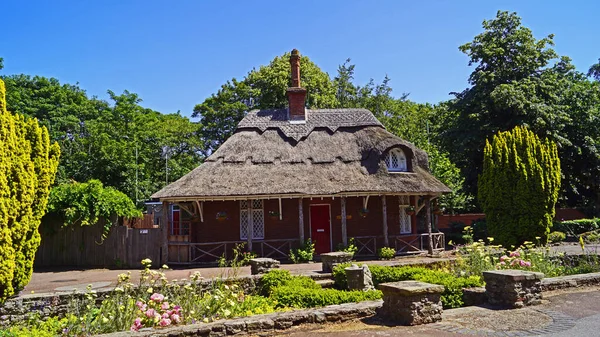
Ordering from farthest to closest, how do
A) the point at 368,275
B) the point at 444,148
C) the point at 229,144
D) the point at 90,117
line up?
1. the point at 90,117
2. the point at 444,148
3. the point at 229,144
4. the point at 368,275

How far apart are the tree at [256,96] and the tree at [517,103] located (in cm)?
1191

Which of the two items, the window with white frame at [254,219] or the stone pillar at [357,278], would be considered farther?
the window with white frame at [254,219]

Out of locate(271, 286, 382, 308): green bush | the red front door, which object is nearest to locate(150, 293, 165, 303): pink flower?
locate(271, 286, 382, 308): green bush

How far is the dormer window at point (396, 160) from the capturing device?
68.1ft

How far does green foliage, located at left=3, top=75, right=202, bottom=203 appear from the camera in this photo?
32.1 m

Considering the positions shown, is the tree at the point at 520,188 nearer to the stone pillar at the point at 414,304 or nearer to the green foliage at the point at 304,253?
the green foliage at the point at 304,253

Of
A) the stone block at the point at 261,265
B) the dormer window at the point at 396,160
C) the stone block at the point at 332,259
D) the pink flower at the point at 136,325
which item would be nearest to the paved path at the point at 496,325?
the pink flower at the point at 136,325

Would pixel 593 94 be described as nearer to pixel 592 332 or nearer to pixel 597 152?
pixel 597 152

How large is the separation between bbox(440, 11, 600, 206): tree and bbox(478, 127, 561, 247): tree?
8.09 meters

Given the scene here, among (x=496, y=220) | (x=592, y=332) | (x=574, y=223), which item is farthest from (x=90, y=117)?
(x=592, y=332)

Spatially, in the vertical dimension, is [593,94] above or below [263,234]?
above

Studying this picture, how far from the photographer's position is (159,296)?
7629mm

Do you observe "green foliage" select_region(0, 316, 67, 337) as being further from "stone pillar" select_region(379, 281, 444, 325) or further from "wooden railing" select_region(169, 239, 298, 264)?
"wooden railing" select_region(169, 239, 298, 264)

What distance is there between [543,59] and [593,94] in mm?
3394
